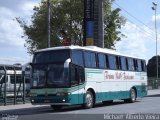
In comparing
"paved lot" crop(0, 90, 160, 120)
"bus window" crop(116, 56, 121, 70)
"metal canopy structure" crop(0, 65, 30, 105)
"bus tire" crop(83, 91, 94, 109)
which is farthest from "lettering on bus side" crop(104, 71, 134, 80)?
"metal canopy structure" crop(0, 65, 30, 105)

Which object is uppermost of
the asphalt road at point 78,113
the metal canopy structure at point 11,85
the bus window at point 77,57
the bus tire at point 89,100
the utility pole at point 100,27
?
the utility pole at point 100,27

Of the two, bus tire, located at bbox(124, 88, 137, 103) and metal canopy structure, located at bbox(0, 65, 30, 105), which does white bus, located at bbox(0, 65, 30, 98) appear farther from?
bus tire, located at bbox(124, 88, 137, 103)

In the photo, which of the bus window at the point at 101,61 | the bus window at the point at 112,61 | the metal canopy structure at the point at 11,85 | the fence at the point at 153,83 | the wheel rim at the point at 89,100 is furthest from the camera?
the fence at the point at 153,83

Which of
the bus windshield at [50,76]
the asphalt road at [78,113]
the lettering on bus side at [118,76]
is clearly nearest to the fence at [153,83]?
the lettering on bus side at [118,76]

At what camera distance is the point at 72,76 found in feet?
75.6

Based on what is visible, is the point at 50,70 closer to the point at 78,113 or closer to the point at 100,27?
the point at 78,113

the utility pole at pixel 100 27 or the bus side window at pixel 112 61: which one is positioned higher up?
the utility pole at pixel 100 27

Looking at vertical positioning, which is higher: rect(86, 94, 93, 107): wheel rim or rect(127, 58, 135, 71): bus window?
rect(127, 58, 135, 71): bus window

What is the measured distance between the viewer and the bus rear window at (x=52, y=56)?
23109 millimetres

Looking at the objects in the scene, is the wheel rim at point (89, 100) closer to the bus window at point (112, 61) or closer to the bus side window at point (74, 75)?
the bus side window at point (74, 75)

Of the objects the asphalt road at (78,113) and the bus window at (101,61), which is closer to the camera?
the asphalt road at (78,113)

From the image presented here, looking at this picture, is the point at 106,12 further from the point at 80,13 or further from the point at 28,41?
the point at 28,41

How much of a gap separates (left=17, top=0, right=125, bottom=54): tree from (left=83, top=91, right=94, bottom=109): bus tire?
25.1 metres

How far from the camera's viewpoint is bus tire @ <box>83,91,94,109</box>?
2425 centimetres
